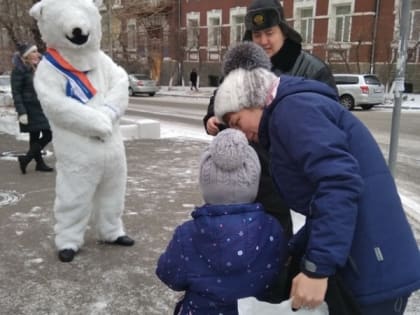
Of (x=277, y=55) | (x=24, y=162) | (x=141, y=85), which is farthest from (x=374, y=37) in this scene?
(x=277, y=55)

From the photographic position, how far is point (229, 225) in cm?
169

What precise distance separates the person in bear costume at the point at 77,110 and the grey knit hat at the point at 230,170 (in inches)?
75.2

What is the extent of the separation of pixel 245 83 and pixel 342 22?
90.2 ft

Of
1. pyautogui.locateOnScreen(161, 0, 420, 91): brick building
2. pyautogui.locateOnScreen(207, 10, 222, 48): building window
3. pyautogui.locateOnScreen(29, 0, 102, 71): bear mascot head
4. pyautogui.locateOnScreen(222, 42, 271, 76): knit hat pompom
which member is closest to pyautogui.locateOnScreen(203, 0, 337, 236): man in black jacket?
pyautogui.locateOnScreen(222, 42, 271, 76): knit hat pompom

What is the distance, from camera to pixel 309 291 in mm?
1478

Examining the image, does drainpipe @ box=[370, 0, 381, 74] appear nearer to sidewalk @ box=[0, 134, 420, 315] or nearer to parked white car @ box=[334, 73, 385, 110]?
parked white car @ box=[334, 73, 385, 110]

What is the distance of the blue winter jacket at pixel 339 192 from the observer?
1.42m

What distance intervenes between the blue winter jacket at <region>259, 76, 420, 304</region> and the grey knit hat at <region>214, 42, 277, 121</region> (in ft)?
0.21

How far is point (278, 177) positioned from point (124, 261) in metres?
2.29

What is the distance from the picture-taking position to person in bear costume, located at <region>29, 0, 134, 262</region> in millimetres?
3443

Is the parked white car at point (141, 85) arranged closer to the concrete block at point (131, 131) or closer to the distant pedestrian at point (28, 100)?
the concrete block at point (131, 131)

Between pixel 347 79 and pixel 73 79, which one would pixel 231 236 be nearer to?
pixel 73 79

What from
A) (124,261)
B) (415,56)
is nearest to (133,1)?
(124,261)

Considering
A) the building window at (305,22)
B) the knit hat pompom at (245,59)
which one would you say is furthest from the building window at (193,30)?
the knit hat pompom at (245,59)
